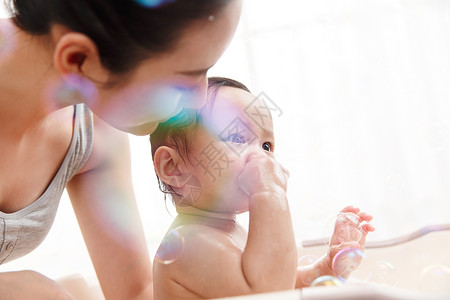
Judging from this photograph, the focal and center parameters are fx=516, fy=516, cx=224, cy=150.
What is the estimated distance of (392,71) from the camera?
7.82ft

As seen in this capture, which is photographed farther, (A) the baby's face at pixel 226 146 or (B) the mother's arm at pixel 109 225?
(B) the mother's arm at pixel 109 225

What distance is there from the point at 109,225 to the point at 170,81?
18.3 inches

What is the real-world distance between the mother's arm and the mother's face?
1.02 ft

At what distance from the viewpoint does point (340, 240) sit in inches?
35.1

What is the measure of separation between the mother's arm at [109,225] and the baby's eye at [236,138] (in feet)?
1.07

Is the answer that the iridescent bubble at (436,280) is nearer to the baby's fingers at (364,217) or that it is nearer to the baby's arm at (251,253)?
the baby's fingers at (364,217)

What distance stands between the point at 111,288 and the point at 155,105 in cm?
48

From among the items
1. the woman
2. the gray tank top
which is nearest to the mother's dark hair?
the woman

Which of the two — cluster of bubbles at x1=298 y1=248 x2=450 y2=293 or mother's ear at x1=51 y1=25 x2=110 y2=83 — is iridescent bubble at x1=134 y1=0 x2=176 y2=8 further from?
cluster of bubbles at x1=298 y1=248 x2=450 y2=293

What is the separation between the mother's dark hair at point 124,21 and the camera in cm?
60

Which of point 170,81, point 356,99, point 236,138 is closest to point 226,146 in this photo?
point 236,138

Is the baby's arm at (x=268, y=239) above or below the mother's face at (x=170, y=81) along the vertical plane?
below

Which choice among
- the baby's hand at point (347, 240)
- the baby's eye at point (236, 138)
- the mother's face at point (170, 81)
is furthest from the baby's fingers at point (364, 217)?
A: the mother's face at point (170, 81)

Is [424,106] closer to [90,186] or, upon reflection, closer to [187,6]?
[90,186]
